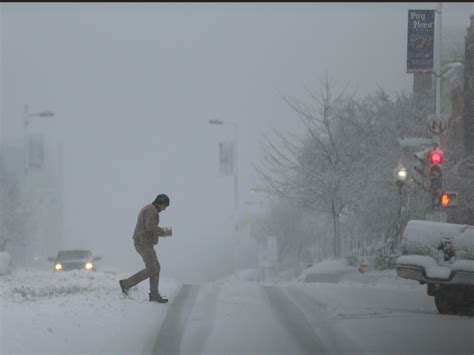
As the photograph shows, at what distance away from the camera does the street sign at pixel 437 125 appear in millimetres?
18594

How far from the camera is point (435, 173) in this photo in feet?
57.6

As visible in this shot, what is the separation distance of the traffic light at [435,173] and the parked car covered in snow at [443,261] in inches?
218

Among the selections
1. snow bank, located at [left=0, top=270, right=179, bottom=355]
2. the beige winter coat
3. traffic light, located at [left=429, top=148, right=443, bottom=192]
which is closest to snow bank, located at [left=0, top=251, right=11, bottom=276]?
snow bank, located at [left=0, top=270, right=179, bottom=355]

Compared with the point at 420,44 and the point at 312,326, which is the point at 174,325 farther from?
the point at 420,44

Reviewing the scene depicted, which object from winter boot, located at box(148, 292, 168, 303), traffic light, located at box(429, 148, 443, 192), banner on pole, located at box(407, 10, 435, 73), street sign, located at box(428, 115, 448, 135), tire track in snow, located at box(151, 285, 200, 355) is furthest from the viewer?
banner on pole, located at box(407, 10, 435, 73)

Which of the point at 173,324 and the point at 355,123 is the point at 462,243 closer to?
the point at 173,324

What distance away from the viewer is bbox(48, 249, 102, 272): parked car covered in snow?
2798cm

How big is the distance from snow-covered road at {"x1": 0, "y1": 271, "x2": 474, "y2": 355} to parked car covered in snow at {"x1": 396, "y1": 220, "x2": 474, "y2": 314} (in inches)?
18.8

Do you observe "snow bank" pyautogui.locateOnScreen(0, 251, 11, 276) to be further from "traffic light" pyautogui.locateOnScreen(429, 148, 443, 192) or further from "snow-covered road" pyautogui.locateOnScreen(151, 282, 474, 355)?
"traffic light" pyautogui.locateOnScreen(429, 148, 443, 192)

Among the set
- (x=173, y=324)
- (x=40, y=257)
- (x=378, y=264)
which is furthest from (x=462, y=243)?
(x=40, y=257)

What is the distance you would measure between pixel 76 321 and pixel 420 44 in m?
13.7

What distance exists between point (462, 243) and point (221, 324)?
407cm

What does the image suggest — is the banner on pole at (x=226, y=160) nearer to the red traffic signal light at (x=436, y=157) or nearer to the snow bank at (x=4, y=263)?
the snow bank at (x=4, y=263)

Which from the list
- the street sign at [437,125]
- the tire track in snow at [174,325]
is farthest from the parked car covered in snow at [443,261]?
the street sign at [437,125]
